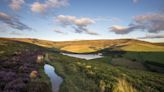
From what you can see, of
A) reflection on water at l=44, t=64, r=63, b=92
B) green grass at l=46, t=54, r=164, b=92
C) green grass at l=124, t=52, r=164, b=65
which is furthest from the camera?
green grass at l=124, t=52, r=164, b=65

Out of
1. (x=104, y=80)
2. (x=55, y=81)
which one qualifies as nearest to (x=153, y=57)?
(x=104, y=80)

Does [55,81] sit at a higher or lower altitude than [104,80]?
lower

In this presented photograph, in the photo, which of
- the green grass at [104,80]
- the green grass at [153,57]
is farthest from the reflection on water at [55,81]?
the green grass at [153,57]

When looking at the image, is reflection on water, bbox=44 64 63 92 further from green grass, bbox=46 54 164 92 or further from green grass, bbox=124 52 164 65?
green grass, bbox=124 52 164 65

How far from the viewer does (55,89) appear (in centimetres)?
2305

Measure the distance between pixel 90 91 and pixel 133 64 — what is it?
38.0 m

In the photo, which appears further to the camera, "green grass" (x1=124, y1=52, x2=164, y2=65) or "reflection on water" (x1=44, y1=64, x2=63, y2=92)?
"green grass" (x1=124, y1=52, x2=164, y2=65)

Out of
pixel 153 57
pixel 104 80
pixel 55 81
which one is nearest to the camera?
pixel 104 80

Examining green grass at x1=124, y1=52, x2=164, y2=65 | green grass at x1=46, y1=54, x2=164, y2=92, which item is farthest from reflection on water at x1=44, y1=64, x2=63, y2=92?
green grass at x1=124, y1=52, x2=164, y2=65

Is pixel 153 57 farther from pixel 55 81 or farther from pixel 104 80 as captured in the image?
pixel 55 81

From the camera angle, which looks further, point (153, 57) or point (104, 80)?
point (153, 57)

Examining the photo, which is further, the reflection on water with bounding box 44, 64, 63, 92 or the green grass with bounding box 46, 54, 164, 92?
the reflection on water with bounding box 44, 64, 63, 92

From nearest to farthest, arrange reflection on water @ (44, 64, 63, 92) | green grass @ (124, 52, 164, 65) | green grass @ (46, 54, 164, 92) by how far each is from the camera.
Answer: green grass @ (46, 54, 164, 92)
reflection on water @ (44, 64, 63, 92)
green grass @ (124, 52, 164, 65)

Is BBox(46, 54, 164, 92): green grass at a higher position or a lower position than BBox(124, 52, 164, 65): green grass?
higher
